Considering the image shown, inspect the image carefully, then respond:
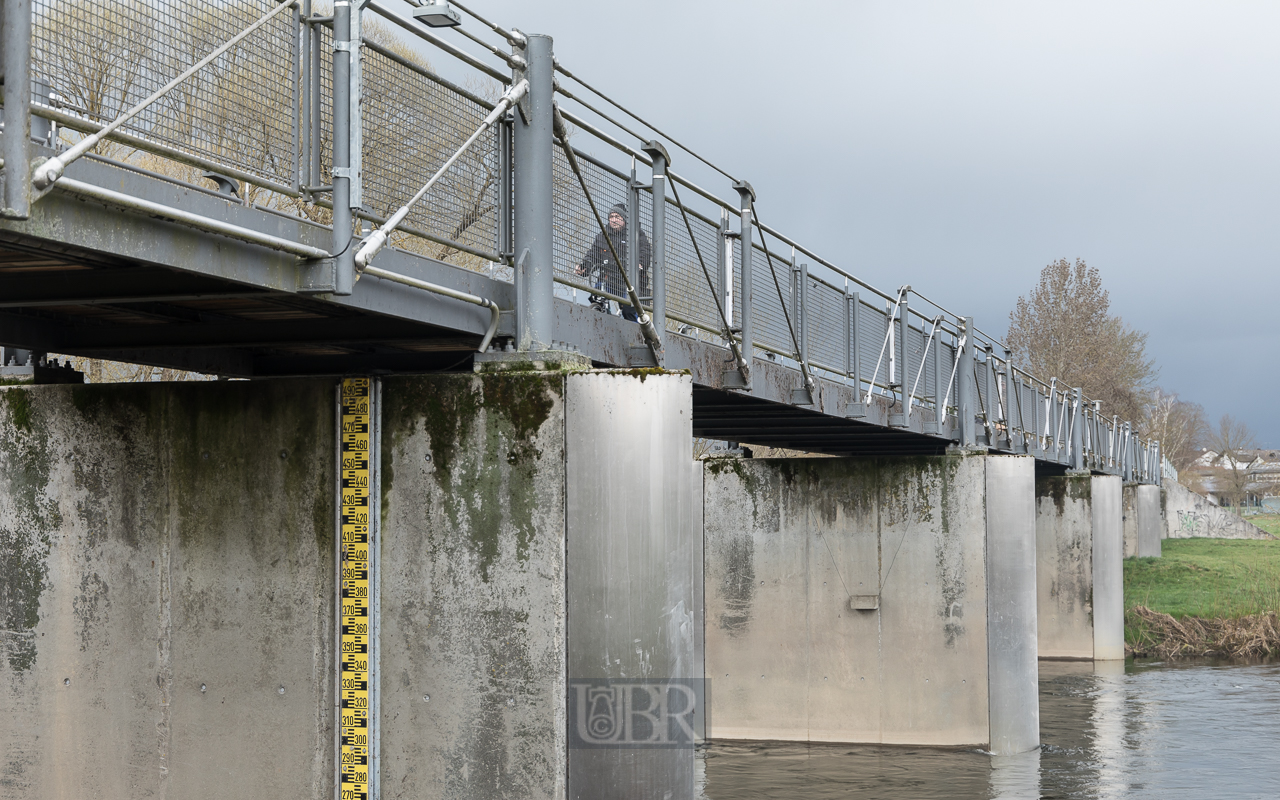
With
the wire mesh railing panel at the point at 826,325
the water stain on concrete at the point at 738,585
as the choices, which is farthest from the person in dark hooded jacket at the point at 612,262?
the water stain on concrete at the point at 738,585

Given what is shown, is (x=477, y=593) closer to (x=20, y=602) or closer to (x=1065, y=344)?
(x=20, y=602)

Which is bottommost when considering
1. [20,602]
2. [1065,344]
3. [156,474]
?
[20,602]

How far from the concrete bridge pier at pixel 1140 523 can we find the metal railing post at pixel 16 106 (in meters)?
42.2

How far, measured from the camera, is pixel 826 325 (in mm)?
14648

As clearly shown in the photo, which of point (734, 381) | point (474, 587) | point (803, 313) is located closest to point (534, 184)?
point (474, 587)

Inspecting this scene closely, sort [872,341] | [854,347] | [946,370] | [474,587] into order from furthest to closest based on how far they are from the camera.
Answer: [946,370]
[872,341]
[854,347]
[474,587]

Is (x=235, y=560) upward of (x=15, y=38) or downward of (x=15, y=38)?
downward

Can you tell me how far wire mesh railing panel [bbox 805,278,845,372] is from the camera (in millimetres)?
14039

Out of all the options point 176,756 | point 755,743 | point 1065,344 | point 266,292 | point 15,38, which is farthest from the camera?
point 1065,344

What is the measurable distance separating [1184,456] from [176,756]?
4712 inches

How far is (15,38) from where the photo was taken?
405 centimetres

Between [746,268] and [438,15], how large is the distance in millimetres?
5199

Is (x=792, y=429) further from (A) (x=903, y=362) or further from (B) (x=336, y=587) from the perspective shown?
(B) (x=336, y=587)

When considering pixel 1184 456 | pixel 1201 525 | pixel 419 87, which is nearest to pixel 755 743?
pixel 419 87
